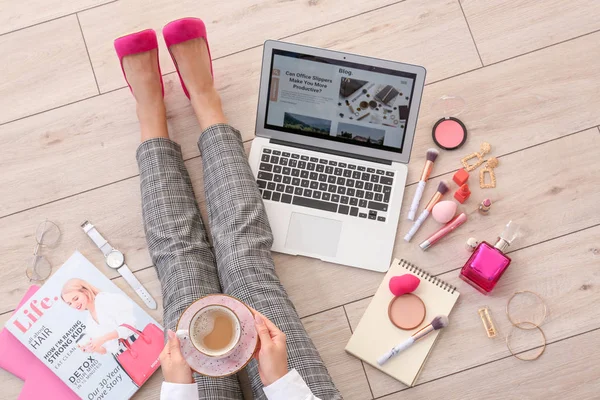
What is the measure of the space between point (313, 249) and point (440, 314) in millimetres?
289

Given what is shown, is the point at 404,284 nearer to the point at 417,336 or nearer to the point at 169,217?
the point at 417,336

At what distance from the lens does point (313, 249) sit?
1154 mm

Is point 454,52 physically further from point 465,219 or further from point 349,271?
point 349,271

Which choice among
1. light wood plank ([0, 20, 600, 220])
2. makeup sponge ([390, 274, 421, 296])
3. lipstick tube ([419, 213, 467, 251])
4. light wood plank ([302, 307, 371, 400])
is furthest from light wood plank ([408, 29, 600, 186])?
light wood plank ([302, 307, 371, 400])

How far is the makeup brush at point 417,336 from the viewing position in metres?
1.09

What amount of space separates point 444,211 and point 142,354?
27.0 inches

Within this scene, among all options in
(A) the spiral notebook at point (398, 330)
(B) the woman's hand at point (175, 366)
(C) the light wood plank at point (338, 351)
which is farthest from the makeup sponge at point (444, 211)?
(B) the woman's hand at point (175, 366)

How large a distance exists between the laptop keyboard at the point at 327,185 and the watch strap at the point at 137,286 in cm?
32

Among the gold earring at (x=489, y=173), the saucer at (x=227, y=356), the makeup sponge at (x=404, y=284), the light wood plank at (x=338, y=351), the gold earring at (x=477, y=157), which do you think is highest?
the saucer at (x=227, y=356)

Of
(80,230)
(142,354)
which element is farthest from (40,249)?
(142,354)

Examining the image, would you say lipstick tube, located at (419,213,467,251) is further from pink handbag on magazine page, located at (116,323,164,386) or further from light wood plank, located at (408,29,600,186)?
pink handbag on magazine page, located at (116,323,164,386)

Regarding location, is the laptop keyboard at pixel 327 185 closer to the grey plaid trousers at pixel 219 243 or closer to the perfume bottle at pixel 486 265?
the grey plaid trousers at pixel 219 243

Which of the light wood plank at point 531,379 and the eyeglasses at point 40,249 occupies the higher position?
the eyeglasses at point 40,249

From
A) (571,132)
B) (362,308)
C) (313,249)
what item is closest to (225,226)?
(313,249)
